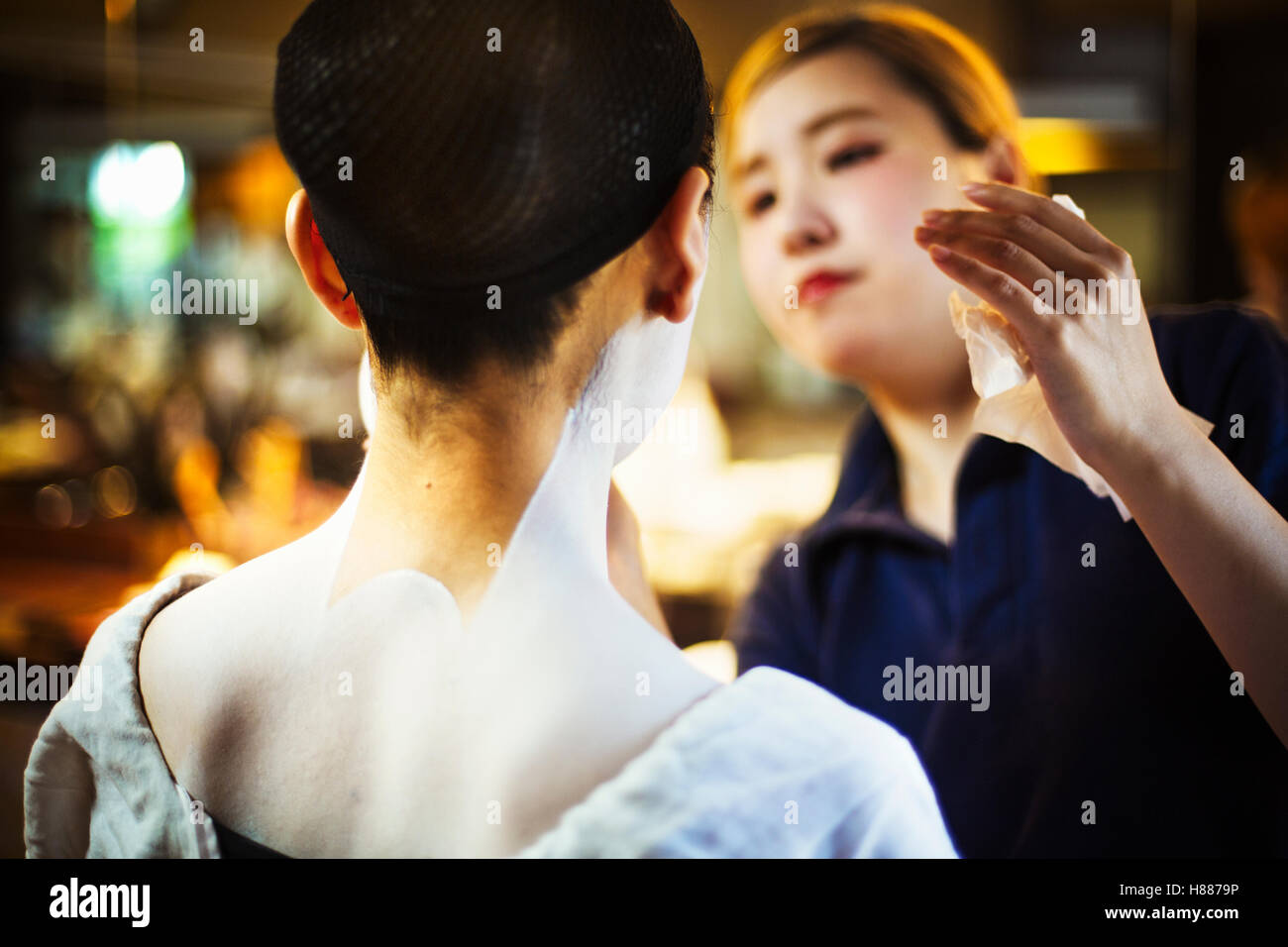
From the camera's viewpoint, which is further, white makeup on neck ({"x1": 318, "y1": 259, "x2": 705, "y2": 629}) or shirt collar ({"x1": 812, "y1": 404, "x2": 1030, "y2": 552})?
shirt collar ({"x1": 812, "y1": 404, "x2": 1030, "y2": 552})

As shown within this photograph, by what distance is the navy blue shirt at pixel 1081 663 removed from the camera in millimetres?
946

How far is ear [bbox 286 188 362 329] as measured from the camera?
0.76 metres

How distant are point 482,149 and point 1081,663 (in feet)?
2.67

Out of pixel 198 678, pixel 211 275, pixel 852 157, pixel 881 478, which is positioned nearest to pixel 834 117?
pixel 852 157

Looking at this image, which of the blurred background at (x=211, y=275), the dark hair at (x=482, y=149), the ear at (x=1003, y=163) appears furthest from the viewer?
the blurred background at (x=211, y=275)

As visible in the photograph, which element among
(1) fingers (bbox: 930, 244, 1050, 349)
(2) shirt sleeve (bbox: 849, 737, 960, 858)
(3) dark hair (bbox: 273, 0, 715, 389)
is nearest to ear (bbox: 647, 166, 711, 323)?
(3) dark hair (bbox: 273, 0, 715, 389)

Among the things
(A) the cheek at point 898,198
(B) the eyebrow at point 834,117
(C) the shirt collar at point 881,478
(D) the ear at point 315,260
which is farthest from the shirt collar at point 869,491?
→ (D) the ear at point 315,260

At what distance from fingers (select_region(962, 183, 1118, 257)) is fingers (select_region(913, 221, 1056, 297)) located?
0.07 ft

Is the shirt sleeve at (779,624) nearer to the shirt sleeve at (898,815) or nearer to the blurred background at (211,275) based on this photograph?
the blurred background at (211,275)

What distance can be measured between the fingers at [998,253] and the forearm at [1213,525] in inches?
7.0

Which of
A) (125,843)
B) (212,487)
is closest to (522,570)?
(125,843)

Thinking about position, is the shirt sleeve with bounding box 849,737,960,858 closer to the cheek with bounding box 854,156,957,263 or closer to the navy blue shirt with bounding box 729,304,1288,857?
the navy blue shirt with bounding box 729,304,1288,857

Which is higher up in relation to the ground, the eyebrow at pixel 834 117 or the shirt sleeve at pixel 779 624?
the eyebrow at pixel 834 117

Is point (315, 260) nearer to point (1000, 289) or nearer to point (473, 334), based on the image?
point (473, 334)
